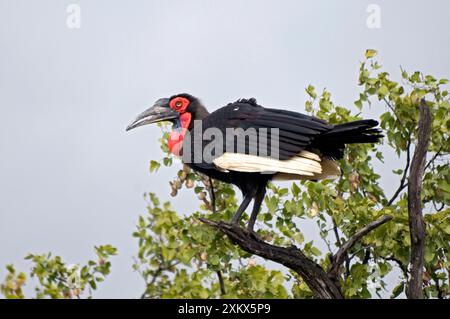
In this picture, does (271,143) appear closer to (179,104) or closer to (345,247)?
(345,247)

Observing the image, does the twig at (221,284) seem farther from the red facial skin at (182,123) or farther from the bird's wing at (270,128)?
the bird's wing at (270,128)

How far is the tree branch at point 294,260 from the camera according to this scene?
25.9 ft

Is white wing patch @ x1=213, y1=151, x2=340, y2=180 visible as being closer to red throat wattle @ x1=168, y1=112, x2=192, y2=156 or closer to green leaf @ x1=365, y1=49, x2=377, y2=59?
red throat wattle @ x1=168, y1=112, x2=192, y2=156

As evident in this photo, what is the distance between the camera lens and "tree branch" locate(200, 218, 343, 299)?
790 centimetres

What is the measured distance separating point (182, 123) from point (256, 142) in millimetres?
1242

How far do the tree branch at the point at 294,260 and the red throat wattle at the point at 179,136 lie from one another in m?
1.12

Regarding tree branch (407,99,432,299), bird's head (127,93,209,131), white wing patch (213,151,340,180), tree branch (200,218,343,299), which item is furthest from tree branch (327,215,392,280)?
bird's head (127,93,209,131)

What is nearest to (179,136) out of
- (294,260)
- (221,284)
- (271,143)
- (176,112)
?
(176,112)

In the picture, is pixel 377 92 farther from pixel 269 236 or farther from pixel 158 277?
pixel 158 277

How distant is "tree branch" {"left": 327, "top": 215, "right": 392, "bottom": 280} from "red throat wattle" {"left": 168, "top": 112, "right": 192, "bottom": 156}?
6.18ft

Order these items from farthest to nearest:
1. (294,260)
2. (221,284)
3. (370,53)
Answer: (221,284) < (370,53) < (294,260)

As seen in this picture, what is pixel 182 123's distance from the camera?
9117mm

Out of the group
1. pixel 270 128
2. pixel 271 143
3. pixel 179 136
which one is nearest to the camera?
pixel 271 143

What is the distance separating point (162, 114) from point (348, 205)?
7.04 ft
